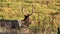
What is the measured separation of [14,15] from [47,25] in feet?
1.74

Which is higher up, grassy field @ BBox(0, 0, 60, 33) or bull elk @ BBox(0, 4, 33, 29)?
grassy field @ BBox(0, 0, 60, 33)

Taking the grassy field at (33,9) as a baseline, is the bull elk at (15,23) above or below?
below

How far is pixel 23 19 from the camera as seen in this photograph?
2.64 meters

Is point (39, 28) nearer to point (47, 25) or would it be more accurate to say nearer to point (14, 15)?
point (47, 25)

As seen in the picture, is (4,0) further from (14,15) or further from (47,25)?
(47,25)

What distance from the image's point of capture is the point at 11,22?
Result: 2627mm

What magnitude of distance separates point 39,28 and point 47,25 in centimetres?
13

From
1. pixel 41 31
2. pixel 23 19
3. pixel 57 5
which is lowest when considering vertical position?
pixel 41 31

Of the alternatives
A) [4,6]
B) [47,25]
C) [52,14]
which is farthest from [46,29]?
[4,6]

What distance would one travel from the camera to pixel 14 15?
2627 millimetres

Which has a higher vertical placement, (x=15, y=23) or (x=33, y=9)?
(x=33, y=9)

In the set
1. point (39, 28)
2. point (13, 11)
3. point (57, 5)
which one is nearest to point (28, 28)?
point (39, 28)

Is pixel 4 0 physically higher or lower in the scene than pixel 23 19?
higher

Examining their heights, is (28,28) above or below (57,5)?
below
